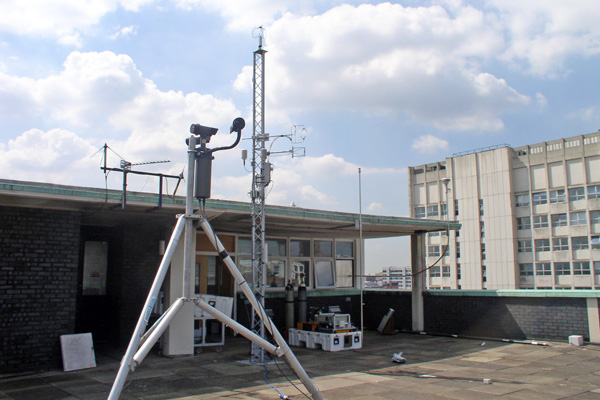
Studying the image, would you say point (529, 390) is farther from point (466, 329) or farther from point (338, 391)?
point (466, 329)

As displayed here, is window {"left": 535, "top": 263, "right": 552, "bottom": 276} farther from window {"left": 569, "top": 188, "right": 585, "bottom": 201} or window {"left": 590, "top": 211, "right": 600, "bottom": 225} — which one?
window {"left": 569, "top": 188, "right": 585, "bottom": 201}

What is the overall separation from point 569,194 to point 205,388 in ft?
180

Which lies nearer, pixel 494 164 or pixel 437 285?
pixel 494 164

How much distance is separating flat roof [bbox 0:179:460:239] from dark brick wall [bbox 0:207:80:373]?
0.35m

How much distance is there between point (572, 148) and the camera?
Answer: 5362 centimetres

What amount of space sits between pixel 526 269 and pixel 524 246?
251 cm

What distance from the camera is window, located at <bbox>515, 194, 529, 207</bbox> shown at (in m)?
57.5

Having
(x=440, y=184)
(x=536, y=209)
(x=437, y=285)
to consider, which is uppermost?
(x=440, y=184)

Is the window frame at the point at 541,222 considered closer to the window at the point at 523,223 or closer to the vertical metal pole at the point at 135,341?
the window at the point at 523,223

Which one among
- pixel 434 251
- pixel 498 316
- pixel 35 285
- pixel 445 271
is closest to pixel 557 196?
pixel 445 271

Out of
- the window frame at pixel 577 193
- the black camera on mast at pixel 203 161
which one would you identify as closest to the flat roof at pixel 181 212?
the black camera on mast at pixel 203 161

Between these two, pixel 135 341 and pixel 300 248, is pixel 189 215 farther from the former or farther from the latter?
pixel 300 248

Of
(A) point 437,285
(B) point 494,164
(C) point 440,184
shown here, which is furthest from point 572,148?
(A) point 437,285

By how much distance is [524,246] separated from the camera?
57.0 m
